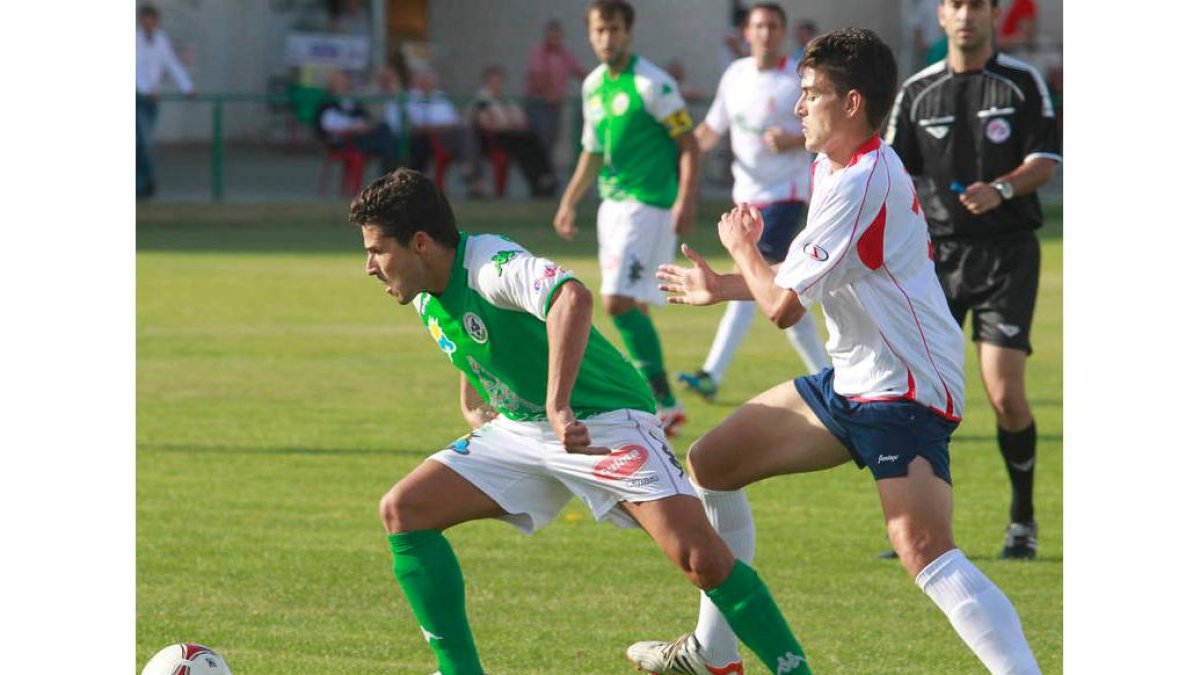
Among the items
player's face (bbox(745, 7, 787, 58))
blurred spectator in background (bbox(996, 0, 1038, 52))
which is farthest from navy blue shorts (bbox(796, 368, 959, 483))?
blurred spectator in background (bbox(996, 0, 1038, 52))

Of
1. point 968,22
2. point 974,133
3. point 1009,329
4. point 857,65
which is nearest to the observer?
point 857,65

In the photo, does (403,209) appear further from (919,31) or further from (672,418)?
(919,31)

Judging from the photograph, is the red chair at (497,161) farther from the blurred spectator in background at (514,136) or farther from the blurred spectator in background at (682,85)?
the blurred spectator in background at (682,85)

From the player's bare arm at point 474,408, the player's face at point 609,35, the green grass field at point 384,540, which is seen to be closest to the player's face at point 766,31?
the player's face at point 609,35

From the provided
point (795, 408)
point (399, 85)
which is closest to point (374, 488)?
point (795, 408)

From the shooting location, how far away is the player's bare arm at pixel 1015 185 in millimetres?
7793

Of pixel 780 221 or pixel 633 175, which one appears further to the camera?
pixel 780 221

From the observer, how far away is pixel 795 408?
5852 millimetres

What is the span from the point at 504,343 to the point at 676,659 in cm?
114

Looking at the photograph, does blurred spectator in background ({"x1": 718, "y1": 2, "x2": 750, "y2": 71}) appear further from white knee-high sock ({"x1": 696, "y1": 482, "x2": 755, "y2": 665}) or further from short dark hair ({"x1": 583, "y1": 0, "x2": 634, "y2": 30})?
white knee-high sock ({"x1": 696, "y1": 482, "x2": 755, "y2": 665})

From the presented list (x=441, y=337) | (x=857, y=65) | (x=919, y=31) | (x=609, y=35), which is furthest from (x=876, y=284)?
(x=919, y=31)

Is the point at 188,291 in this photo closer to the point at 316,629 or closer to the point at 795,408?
the point at 316,629

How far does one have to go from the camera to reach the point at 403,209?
5.68 m

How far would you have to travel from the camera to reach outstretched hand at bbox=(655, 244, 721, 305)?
18.1 feet
